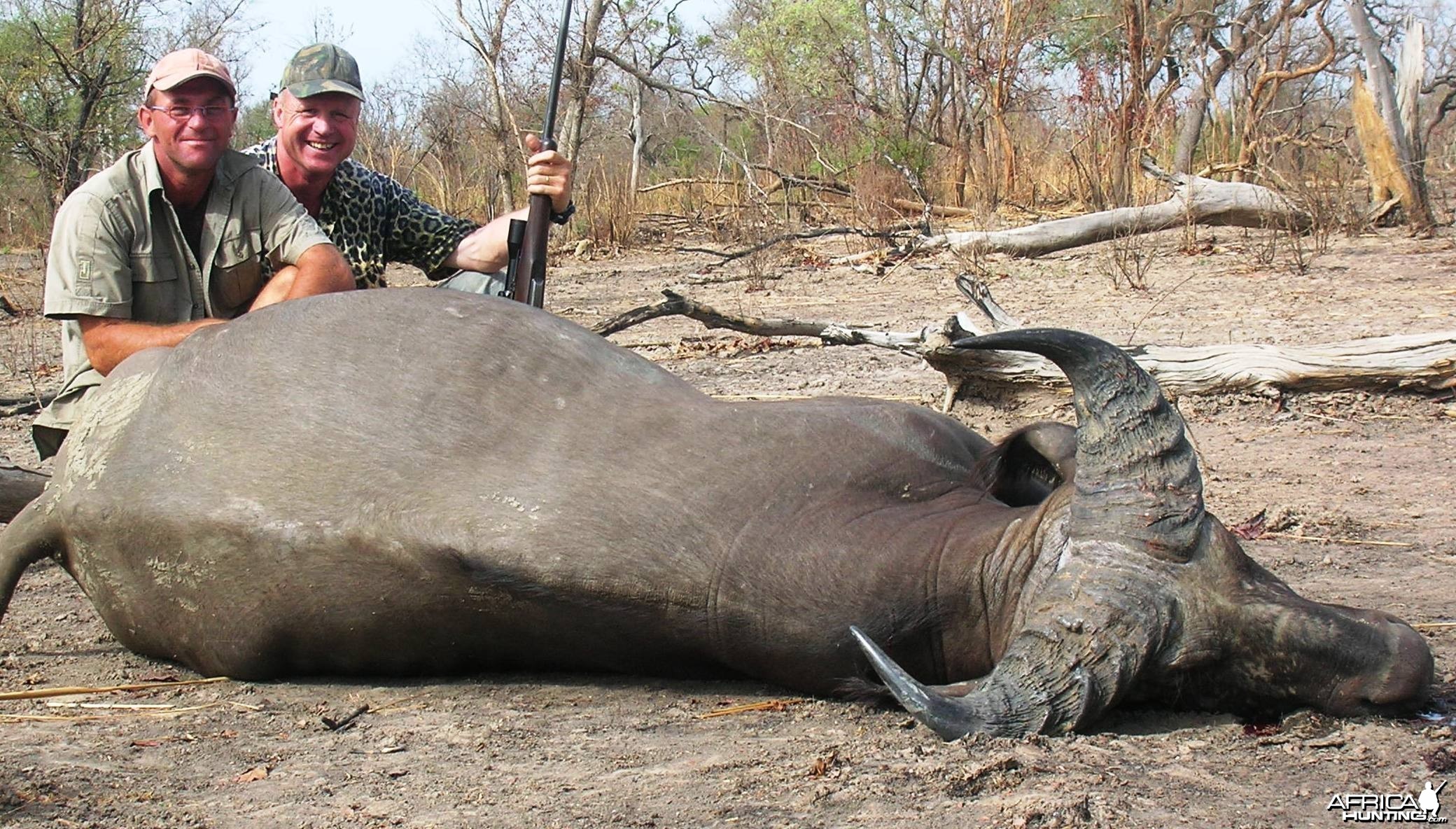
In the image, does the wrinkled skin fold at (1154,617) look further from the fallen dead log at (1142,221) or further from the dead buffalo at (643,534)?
the fallen dead log at (1142,221)

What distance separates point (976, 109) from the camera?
15.8m

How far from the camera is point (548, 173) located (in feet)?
18.1

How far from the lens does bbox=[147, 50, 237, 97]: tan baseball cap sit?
14.7ft

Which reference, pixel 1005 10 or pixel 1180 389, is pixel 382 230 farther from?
pixel 1005 10

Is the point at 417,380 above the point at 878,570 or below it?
above

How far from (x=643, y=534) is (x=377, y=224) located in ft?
10.4

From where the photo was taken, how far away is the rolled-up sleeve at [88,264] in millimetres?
4277

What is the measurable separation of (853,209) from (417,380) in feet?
35.1

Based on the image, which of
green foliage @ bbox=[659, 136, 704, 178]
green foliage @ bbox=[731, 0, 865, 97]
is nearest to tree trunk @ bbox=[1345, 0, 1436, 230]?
green foliage @ bbox=[659, 136, 704, 178]

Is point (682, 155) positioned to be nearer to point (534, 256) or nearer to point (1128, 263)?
point (1128, 263)

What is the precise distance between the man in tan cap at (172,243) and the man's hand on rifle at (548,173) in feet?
3.33

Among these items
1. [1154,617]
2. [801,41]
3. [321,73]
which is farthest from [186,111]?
[801,41]

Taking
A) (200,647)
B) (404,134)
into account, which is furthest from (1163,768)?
(404,134)

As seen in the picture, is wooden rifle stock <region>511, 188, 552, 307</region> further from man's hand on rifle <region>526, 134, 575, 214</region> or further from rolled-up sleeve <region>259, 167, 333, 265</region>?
rolled-up sleeve <region>259, 167, 333, 265</region>
